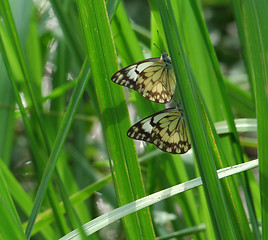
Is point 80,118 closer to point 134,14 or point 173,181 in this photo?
point 173,181

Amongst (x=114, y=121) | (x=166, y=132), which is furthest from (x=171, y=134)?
(x=114, y=121)

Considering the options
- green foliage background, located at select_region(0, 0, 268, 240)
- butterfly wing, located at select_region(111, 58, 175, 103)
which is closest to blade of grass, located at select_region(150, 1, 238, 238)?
green foliage background, located at select_region(0, 0, 268, 240)

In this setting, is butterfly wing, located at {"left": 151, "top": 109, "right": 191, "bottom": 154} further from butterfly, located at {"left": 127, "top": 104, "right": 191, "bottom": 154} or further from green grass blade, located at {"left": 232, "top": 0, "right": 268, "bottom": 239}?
green grass blade, located at {"left": 232, "top": 0, "right": 268, "bottom": 239}

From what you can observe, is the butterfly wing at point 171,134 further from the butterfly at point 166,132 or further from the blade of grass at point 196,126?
the blade of grass at point 196,126

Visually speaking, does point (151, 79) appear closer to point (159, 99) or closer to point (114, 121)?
point (159, 99)

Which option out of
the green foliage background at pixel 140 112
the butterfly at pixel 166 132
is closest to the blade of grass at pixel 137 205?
the green foliage background at pixel 140 112

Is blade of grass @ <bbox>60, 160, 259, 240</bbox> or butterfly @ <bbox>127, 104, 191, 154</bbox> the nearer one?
blade of grass @ <bbox>60, 160, 259, 240</bbox>

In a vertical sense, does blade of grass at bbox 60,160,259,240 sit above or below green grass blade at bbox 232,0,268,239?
below
